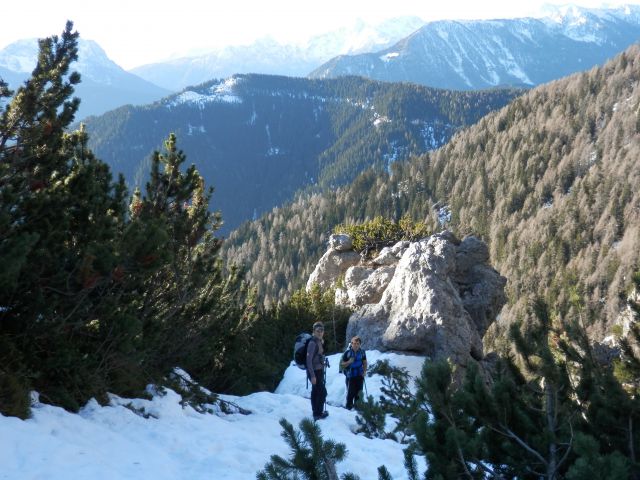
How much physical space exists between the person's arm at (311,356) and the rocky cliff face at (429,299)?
14.8 feet

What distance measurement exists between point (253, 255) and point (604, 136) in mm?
86494

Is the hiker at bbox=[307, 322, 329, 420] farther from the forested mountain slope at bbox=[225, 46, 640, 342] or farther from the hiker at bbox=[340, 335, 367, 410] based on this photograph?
the forested mountain slope at bbox=[225, 46, 640, 342]

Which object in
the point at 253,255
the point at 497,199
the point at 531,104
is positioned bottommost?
the point at 253,255

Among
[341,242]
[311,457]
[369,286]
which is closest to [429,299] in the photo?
[369,286]

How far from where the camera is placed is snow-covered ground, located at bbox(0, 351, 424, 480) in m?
5.05

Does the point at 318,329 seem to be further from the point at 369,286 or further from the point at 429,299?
the point at 369,286

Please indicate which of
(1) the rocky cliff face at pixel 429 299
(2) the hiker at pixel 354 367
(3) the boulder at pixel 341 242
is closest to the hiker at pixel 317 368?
(2) the hiker at pixel 354 367

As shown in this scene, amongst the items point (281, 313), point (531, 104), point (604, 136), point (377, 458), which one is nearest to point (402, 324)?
point (281, 313)

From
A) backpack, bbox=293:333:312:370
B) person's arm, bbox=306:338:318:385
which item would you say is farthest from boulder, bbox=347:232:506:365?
person's arm, bbox=306:338:318:385

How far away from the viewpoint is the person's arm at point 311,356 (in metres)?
9.00

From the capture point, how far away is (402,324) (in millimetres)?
15609

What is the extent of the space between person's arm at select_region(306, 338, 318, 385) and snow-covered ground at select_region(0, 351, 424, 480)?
797 mm

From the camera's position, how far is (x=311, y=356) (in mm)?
9109

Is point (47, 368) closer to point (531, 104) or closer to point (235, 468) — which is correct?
point (235, 468)
